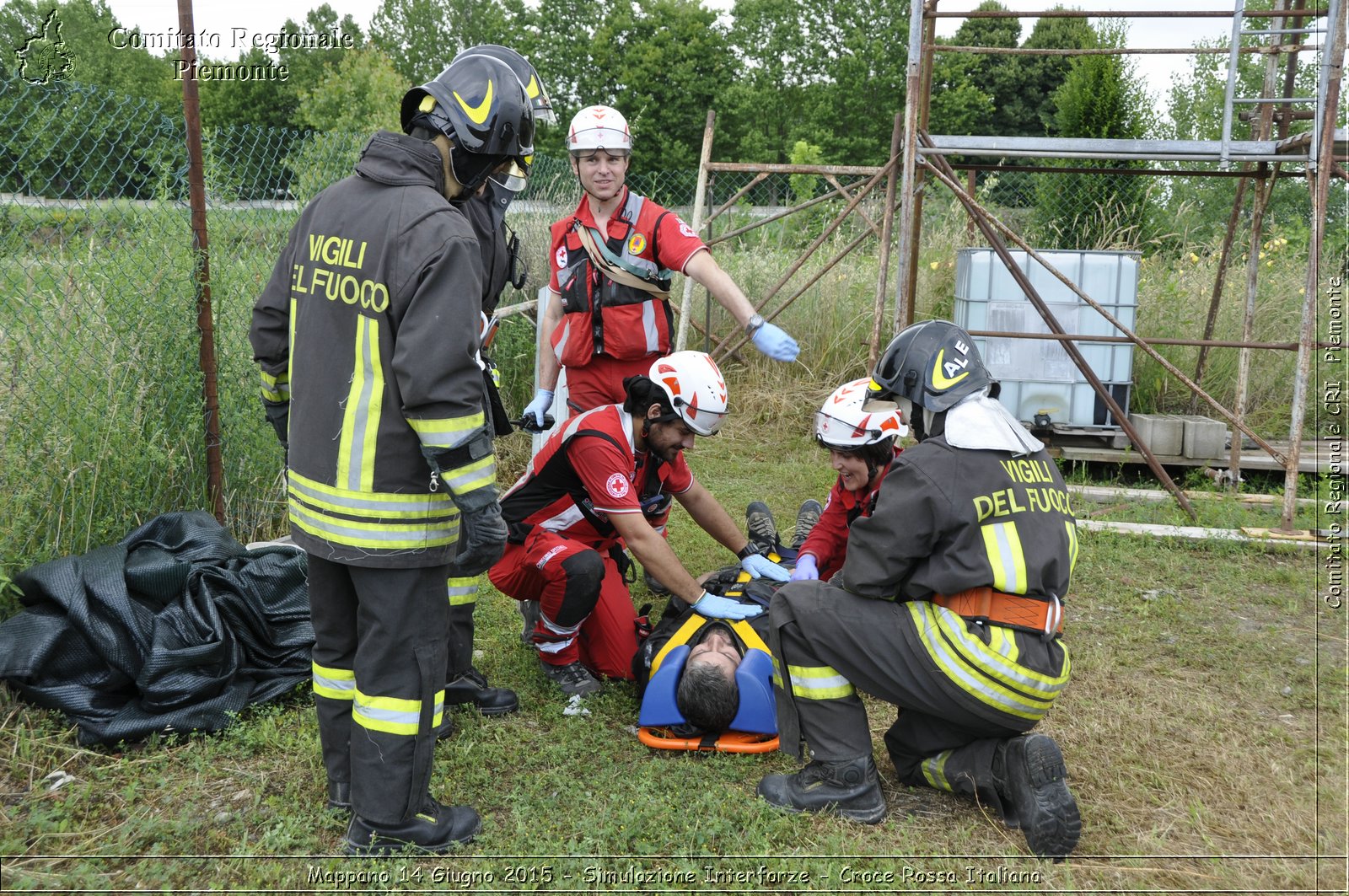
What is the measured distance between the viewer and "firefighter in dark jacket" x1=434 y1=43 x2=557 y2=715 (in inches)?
128

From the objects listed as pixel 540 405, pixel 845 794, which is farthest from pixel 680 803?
pixel 540 405

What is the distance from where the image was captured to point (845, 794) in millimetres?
3363

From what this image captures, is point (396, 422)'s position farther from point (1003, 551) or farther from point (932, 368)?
point (1003, 551)

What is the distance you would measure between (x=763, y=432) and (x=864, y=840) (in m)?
6.39

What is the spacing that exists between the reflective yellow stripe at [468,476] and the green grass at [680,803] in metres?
1.19

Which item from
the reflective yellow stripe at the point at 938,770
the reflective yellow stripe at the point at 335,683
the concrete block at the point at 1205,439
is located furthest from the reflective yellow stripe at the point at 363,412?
the concrete block at the point at 1205,439

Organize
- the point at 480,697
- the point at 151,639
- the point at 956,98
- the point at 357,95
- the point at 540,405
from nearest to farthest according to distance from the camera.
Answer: the point at 151,639 < the point at 480,697 < the point at 540,405 < the point at 357,95 < the point at 956,98

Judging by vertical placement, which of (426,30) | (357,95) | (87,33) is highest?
(426,30)

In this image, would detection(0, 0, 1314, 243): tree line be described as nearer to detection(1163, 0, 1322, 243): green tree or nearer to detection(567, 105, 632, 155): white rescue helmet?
detection(1163, 0, 1322, 243): green tree

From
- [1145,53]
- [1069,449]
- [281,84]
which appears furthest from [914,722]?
[281,84]

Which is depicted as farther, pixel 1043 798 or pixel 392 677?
pixel 1043 798

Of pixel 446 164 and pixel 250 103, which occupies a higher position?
pixel 250 103

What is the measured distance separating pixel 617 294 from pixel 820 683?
2.46m

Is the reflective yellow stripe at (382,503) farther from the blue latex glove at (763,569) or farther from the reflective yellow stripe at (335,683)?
the blue latex glove at (763,569)
